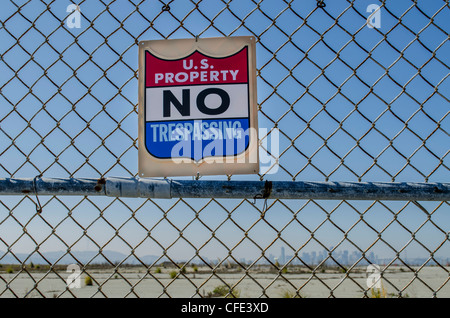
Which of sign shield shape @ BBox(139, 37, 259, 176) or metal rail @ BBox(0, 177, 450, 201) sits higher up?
sign shield shape @ BBox(139, 37, 259, 176)

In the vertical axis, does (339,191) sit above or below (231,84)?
below

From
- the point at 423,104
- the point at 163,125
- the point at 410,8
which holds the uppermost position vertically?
the point at 410,8

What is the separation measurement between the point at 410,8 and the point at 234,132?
0.88 m

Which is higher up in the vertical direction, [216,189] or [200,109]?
[200,109]

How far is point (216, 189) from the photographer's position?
1.33 m

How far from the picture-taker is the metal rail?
1327 millimetres

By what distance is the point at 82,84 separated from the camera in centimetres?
156

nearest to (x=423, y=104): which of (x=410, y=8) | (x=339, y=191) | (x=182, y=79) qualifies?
(x=410, y=8)

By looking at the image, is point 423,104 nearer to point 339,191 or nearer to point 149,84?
point 339,191

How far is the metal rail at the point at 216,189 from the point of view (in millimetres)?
1327

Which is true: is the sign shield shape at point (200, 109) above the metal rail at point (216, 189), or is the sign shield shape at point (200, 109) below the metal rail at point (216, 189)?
above
